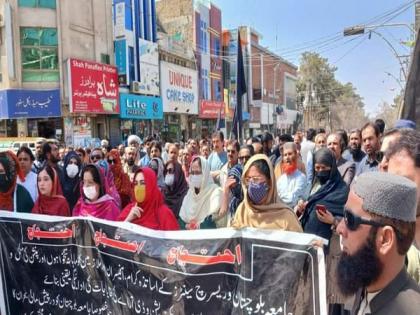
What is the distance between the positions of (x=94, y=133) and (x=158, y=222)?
16313 millimetres

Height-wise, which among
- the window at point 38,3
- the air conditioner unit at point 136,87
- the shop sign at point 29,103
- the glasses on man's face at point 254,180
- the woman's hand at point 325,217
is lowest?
the woman's hand at point 325,217

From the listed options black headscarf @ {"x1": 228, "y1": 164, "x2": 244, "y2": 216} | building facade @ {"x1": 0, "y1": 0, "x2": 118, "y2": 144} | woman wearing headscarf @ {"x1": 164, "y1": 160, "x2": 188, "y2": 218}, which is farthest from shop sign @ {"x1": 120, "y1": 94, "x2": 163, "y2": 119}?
black headscarf @ {"x1": 228, "y1": 164, "x2": 244, "y2": 216}

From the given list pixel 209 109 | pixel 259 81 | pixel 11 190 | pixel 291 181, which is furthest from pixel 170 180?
pixel 259 81

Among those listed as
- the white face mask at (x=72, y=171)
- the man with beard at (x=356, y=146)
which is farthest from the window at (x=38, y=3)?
the man with beard at (x=356, y=146)

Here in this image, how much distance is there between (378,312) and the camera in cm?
111

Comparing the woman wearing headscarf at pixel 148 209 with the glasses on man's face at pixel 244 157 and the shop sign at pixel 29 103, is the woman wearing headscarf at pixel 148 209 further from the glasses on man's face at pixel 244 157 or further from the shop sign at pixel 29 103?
the shop sign at pixel 29 103

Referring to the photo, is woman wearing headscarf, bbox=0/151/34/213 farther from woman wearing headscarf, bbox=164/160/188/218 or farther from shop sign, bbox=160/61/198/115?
shop sign, bbox=160/61/198/115

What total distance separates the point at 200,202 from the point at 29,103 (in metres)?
14.1

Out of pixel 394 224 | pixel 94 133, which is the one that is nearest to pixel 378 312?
pixel 394 224

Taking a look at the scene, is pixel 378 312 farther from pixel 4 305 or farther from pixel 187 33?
pixel 187 33

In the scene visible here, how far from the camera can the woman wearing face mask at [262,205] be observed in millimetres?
2521

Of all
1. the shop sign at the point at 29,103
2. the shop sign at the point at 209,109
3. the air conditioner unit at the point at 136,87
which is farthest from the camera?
the shop sign at the point at 209,109

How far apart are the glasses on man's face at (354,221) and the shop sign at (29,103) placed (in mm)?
16185

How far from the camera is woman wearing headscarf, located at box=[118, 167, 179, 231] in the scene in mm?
3133
